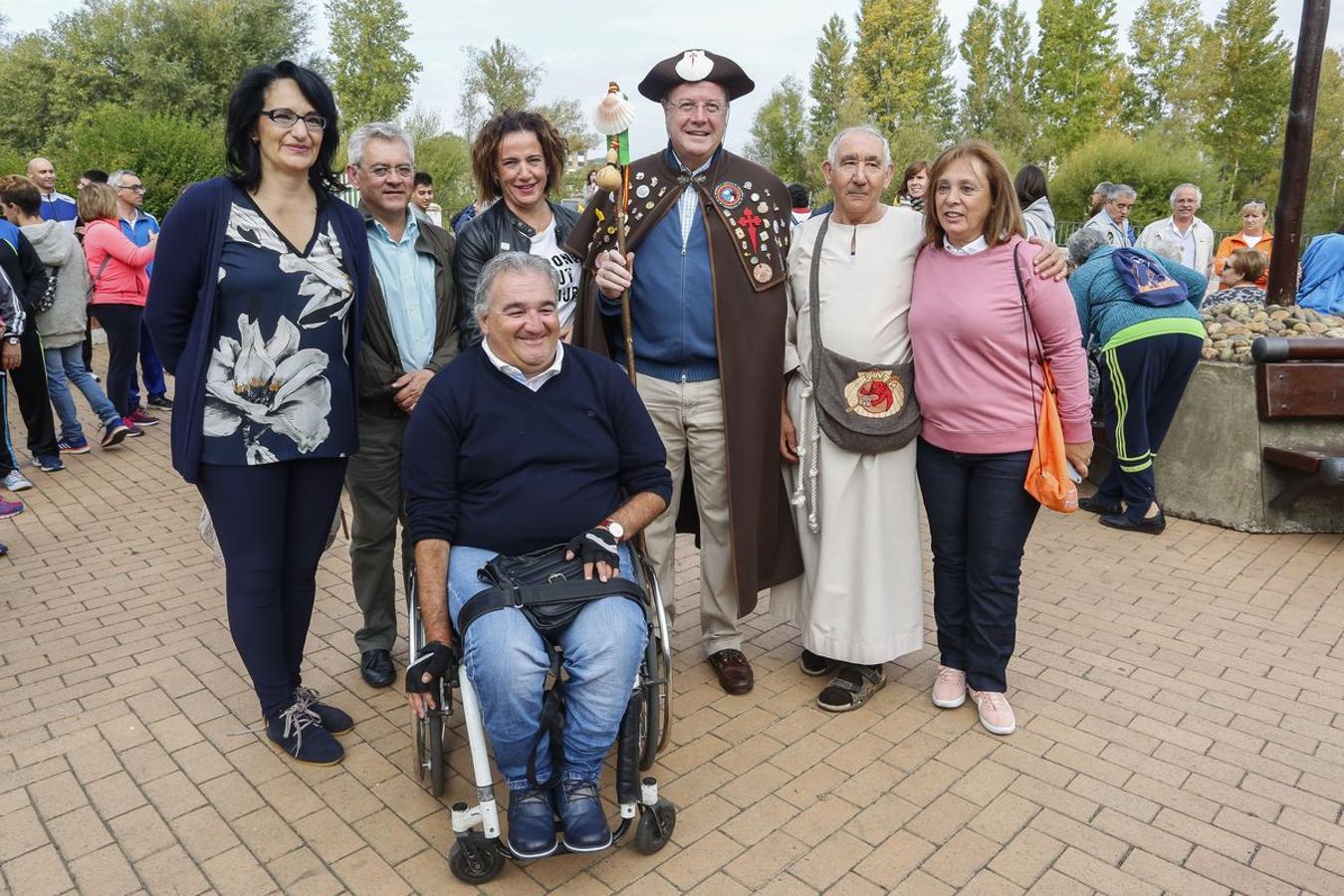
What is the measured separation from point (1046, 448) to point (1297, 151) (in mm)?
4584

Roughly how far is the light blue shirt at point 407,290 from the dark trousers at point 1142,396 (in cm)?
392

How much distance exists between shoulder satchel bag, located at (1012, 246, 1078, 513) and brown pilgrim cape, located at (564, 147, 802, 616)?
84 cm

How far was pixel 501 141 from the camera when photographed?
342 centimetres

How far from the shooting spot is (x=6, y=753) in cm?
323

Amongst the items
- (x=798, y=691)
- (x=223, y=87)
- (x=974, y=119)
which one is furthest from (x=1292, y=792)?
(x=974, y=119)

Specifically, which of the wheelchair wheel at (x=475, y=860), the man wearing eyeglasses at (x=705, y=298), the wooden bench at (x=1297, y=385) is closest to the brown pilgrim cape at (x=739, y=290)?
the man wearing eyeglasses at (x=705, y=298)

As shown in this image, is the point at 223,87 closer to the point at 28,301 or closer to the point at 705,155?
the point at 28,301

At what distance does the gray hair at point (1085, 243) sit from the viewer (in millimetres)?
5820

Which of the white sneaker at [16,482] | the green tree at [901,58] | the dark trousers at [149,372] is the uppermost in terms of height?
the green tree at [901,58]

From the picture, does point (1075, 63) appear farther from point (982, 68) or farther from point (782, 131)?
point (782, 131)

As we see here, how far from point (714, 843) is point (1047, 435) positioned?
165 cm

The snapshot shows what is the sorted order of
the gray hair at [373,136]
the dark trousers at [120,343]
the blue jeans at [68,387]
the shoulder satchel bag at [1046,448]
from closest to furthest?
1. the shoulder satchel bag at [1046,448]
2. the gray hair at [373,136]
3. the blue jeans at [68,387]
4. the dark trousers at [120,343]

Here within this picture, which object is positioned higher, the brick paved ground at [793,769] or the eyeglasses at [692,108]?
the eyeglasses at [692,108]

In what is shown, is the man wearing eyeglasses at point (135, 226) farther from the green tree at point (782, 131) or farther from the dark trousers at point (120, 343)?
the green tree at point (782, 131)
